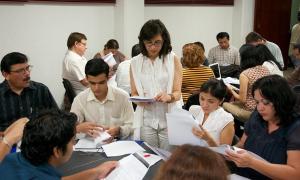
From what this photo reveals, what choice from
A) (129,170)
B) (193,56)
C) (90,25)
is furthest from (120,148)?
(90,25)

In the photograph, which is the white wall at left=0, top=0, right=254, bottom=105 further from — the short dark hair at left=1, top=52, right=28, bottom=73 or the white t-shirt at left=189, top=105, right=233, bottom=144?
the white t-shirt at left=189, top=105, right=233, bottom=144

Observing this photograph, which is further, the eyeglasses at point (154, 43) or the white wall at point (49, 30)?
the white wall at point (49, 30)

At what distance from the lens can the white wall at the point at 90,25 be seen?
5.39 metres

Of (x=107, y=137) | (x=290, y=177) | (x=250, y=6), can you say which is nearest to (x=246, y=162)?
(x=290, y=177)

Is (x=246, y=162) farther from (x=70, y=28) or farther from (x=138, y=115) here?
(x=70, y=28)

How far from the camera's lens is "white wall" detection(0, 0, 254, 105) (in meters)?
5.39

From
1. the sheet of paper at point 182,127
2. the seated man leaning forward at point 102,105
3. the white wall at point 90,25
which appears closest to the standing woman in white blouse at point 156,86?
the seated man leaning forward at point 102,105

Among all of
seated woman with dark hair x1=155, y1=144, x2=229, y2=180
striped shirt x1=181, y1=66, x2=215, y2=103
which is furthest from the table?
striped shirt x1=181, y1=66, x2=215, y2=103

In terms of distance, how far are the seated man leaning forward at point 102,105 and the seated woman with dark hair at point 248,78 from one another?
64.4 inches

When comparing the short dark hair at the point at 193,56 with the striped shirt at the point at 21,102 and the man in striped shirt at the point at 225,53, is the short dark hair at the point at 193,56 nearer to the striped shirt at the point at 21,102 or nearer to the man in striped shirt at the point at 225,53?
the striped shirt at the point at 21,102

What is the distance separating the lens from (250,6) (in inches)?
310

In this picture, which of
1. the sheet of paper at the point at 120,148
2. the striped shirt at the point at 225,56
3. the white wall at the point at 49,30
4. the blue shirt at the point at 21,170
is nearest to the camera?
the blue shirt at the point at 21,170

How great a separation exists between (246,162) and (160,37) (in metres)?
1.13

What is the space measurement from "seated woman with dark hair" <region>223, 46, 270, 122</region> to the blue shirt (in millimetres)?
2728
